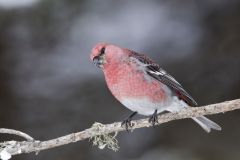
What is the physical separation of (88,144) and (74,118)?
1.23 ft

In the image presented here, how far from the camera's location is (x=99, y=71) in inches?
261

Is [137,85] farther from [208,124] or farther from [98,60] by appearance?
[208,124]

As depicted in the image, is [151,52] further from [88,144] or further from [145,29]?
[88,144]

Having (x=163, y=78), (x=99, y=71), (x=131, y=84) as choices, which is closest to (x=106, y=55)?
(x=131, y=84)

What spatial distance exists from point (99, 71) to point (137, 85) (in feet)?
7.62

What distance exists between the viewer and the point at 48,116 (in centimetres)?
663

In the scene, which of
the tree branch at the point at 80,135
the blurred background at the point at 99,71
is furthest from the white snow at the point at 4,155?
the blurred background at the point at 99,71

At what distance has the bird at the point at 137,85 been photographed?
14.2 ft

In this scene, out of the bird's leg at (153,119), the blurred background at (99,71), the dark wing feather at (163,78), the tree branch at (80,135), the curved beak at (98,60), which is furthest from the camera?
the blurred background at (99,71)

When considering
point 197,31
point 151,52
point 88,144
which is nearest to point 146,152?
point 88,144

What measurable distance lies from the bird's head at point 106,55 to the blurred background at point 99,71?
202 centimetres

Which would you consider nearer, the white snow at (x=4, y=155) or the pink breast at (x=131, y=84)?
the white snow at (x=4, y=155)

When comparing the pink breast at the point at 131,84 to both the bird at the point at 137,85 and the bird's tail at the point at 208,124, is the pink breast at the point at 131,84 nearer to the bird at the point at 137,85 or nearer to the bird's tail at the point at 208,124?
the bird at the point at 137,85

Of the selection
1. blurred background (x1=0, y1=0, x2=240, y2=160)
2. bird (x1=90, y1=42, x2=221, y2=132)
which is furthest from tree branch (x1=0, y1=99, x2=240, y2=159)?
blurred background (x1=0, y1=0, x2=240, y2=160)
